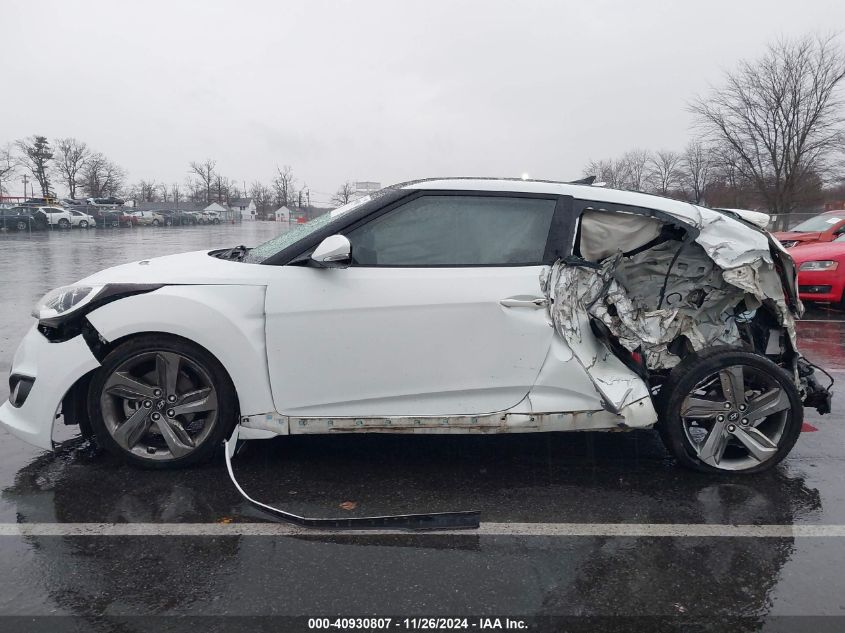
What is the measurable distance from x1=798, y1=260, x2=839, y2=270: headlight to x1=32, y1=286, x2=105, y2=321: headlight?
982 cm

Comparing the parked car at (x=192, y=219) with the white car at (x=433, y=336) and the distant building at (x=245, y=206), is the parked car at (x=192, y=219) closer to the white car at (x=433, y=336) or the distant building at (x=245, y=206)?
the distant building at (x=245, y=206)

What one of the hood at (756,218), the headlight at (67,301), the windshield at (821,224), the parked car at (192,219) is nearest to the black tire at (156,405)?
the headlight at (67,301)

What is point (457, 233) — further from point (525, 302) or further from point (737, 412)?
point (737, 412)

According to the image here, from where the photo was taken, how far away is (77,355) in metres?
3.45

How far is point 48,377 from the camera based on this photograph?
345cm

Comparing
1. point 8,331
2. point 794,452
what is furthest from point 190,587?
point 8,331

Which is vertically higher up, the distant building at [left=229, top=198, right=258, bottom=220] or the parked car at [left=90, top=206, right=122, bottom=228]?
the distant building at [left=229, top=198, right=258, bottom=220]

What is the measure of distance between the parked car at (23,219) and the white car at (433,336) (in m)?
39.4

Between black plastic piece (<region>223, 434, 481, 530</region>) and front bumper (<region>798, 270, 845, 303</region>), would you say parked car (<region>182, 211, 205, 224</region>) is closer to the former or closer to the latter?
front bumper (<region>798, 270, 845, 303</region>)

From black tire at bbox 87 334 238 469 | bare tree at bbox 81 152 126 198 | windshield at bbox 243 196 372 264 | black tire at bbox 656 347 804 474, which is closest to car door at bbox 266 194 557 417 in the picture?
windshield at bbox 243 196 372 264

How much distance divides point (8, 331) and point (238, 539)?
21.8 ft

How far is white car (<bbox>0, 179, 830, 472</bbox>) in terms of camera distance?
3432mm

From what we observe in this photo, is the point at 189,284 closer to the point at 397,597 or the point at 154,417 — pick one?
the point at 154,417

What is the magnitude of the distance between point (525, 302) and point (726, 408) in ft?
4.36
